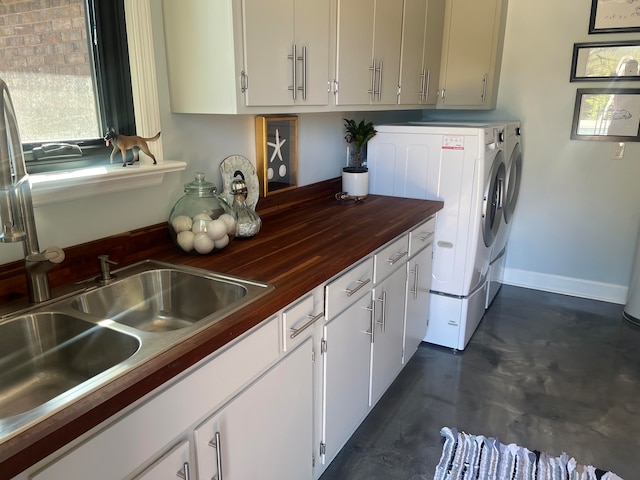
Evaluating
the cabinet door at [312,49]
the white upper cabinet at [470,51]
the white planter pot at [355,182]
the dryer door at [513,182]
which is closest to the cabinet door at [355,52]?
the cabinet door at [312,49]

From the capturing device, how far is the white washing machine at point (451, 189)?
8.55 feet

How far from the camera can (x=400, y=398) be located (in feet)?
7.95

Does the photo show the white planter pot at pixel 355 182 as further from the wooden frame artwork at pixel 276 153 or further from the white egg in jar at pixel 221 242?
the white egg in jar at pixel 221 242

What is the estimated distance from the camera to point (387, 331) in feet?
7.23

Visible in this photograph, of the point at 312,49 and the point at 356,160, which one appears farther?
the point at 356,160

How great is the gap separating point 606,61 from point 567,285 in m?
1.69

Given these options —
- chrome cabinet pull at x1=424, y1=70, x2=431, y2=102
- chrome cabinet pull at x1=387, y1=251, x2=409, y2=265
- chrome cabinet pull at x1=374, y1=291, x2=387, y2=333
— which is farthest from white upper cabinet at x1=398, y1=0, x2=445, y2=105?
chrome cabinet pull at x1=374, y1=291, x2=387, y2=333

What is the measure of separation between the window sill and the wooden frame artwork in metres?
0.55

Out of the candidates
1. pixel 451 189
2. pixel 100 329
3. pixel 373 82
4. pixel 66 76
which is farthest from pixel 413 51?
pixel 100 329

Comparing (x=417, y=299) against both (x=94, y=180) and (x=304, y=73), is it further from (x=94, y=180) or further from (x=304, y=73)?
(x=94, y=180)

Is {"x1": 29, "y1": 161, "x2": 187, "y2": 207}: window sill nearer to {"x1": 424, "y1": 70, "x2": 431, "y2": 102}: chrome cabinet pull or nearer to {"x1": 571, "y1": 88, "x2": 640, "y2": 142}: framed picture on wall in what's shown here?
{"x1": 424, "y1": 70, "x2": 431, "y2": 102}: chrome cabinet pull

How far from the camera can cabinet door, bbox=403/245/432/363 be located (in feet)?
8.06

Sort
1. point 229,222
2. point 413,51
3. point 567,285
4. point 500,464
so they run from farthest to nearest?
1. point 567,285
2. point 413,51
3. point 500,464
4. point 229,222

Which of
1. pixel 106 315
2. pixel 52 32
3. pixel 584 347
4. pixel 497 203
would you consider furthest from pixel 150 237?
pixel 584 347
